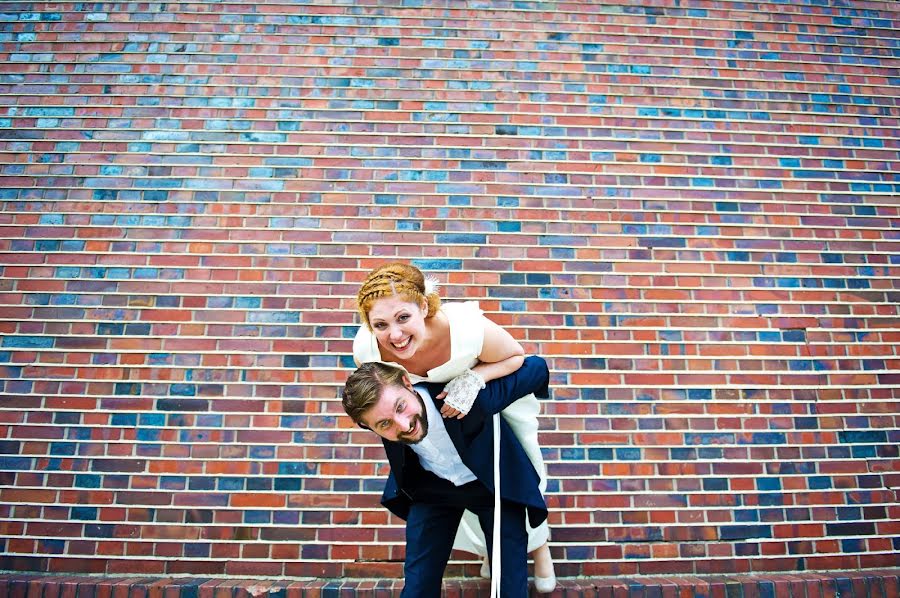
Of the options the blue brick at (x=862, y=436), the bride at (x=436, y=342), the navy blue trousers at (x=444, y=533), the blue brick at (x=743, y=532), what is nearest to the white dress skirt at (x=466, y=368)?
the bride at (x=436, y=342)

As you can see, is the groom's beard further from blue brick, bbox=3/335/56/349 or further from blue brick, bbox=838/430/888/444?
blue brick, bbox=838/430/888/444

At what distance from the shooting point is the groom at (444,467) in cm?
180

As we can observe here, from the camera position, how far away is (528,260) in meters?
2.99

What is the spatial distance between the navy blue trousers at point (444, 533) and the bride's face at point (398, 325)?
0.55 m

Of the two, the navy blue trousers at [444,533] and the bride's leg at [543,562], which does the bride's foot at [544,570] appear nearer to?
the bride's leg at [543,562]

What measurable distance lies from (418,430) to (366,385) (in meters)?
0.24

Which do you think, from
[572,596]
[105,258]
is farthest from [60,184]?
[572,596]

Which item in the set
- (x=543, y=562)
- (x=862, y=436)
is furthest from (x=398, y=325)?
(x=862, y=436)

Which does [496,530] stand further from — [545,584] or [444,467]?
[545,584]

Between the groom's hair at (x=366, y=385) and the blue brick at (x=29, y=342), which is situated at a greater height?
the blue brick at (x=29, y=342)

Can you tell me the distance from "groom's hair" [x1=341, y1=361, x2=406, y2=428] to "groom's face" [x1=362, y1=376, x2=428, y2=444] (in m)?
0.02

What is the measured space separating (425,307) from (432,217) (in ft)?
3.76

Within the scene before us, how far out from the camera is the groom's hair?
174 centimetres

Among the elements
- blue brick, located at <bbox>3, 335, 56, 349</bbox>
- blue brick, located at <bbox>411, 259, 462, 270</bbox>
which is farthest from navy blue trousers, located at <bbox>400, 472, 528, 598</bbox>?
blue brick, located at <bbox>3, 335, 56, 349</bbox>
